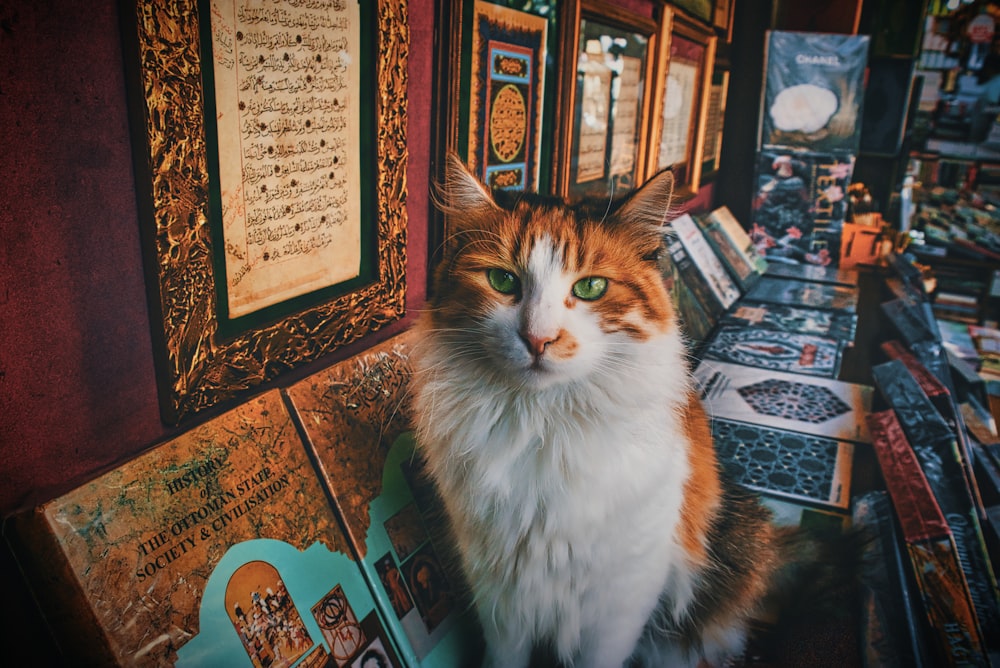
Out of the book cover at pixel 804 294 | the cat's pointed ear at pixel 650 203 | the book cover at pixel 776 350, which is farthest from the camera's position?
the book cover at pixel 804 294

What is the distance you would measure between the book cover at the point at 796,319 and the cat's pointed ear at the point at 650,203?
1.50m

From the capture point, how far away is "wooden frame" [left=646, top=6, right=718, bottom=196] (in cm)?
235

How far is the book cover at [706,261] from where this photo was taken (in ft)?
8.11

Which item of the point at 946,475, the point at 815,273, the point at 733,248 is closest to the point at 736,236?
the point at 733,248

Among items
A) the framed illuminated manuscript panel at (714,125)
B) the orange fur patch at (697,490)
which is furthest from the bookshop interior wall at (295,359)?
the framed illuminated manuscript panel at (714,125)

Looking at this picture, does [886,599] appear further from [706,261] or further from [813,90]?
[813,90]

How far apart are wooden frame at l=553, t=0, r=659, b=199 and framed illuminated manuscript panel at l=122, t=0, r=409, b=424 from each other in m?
0.52

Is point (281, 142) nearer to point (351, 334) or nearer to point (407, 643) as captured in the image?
point (351, 334)

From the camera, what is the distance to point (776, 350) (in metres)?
2.15

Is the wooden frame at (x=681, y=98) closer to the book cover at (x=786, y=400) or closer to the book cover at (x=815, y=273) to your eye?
the book cover at (x=815, y=273)

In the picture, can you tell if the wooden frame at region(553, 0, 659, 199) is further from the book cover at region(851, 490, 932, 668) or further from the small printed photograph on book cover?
the book cover at region(851, 490, 932, 668)

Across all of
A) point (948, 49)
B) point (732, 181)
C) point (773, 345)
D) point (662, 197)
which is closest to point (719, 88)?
point (732, 181)

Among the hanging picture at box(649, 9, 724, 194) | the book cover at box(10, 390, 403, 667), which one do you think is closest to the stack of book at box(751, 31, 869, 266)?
the hanging picture at box(649, 9, 724, 194)

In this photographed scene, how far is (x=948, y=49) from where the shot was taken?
22.0 ft
